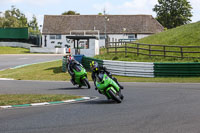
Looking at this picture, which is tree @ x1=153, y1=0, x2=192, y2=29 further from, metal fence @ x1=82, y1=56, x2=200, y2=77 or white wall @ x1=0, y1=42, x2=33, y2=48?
metal fence @ x1=82, y1=56, x2=200, y2=77

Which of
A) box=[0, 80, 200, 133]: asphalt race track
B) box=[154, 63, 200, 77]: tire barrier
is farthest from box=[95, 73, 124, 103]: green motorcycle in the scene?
box=[154, 63, 200, 77]: tire barrier

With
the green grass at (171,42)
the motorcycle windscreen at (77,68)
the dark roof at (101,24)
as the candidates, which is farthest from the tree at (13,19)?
the motorcycle windscreen at (77,68)

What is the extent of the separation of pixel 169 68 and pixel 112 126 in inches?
655

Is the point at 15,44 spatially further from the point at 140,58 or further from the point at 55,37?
the point at 140,58

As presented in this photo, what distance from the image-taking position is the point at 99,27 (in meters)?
77.6

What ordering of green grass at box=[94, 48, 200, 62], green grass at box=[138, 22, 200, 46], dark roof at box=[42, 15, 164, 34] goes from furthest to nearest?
1. dark roof at box=[42, 15, 164, 34]
2. green grass at box=[138, 22, 200, 46]
3. green grass at box=[94, 48, 200, 62]

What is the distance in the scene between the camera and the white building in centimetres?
7650

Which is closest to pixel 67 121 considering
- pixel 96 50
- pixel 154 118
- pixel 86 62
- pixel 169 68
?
pixel 154 118

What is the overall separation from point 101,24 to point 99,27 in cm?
96

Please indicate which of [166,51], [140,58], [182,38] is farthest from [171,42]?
[166,51]

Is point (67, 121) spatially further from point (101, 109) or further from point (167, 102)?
point (167, 102)

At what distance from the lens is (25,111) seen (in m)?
9.89

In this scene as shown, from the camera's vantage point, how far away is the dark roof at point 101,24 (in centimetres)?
7712

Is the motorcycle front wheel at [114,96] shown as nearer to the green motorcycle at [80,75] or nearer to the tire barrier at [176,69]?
the green motorcycle at [80,75]
